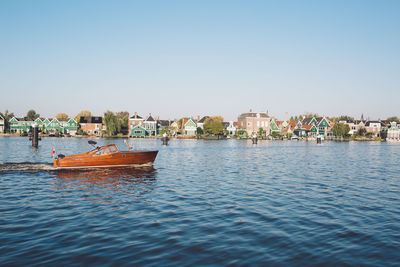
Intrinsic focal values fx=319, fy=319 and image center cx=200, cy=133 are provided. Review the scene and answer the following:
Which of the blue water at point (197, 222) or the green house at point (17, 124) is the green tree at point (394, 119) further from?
Result: the green house at point (17, 124)

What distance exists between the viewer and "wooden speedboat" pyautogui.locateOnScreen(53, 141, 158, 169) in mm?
28391

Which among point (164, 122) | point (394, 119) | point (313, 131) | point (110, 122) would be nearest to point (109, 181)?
point (110, 122)

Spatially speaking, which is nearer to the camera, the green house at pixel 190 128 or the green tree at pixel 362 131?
the green house at pixel 190 128

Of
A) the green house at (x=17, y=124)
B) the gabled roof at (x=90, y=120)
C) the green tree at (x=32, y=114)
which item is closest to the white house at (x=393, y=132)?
the gabled roof at (x=90, y=120)

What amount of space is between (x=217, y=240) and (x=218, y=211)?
4.03 m

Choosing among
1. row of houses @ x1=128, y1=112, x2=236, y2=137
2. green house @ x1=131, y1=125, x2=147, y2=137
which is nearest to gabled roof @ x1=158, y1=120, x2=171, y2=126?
row of houses @ x1=128, y1=112, x2=236, y2=137

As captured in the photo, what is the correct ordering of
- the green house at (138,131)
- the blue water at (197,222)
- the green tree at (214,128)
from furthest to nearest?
the green house at (138,131) → the green tree at (214,128) → the blue water at (197,222)

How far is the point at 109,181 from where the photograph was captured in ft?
77.4

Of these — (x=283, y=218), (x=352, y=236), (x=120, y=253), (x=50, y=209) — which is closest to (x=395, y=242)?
(x=352, y=236)

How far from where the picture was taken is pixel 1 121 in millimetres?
140875

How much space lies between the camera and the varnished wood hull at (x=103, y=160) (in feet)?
93.1

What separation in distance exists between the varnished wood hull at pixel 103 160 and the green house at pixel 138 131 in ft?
327

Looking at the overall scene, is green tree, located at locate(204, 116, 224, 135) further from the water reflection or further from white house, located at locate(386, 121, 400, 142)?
the water reflection

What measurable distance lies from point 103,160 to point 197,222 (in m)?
17.7
